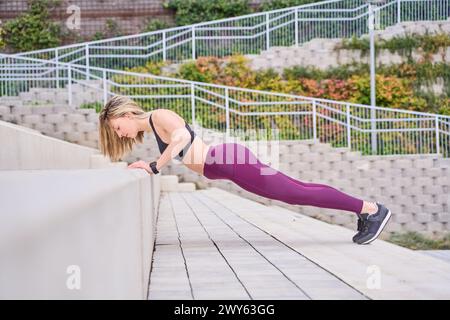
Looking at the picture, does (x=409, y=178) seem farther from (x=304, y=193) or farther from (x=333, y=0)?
(x=304, y=193)

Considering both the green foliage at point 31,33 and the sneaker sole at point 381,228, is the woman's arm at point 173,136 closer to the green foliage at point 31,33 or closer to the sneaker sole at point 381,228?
Answer: the sneaker sole at point 381,228

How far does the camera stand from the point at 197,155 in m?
5.21

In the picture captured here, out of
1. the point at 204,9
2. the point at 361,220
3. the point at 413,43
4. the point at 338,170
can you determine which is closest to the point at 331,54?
the point at 413,43

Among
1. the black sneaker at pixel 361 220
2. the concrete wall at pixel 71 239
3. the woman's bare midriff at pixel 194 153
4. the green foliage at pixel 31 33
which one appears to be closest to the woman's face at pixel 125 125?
the woman's bare midriff at pixel 194 153

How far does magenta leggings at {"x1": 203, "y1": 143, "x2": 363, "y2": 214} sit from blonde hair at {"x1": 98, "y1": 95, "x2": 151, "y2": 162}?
54 centimetres

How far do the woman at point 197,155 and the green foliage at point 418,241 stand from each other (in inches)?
369

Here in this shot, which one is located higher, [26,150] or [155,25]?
[155,25]

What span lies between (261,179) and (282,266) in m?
1.02

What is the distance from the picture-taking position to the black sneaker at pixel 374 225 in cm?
547

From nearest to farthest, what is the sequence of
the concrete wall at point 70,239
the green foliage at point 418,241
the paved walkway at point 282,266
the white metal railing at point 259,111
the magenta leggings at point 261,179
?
the concrete wall at point 70,239 → the paved walkway at point 282,266 → the magenta leggings at point 261,179 → the green foliage at point 418,241 → the white metal railing at point 259,111

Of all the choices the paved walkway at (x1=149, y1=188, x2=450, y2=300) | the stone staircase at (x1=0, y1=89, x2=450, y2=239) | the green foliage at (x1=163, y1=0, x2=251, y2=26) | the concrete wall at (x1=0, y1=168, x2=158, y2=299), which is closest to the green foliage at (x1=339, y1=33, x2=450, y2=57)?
the green foliage at (x1=163, y1=0, x2=251, y2=26)

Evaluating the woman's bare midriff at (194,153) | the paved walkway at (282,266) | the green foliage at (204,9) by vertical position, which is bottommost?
the paved walkway at (282,266)

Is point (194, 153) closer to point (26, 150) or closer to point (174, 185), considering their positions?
point (26, 150)

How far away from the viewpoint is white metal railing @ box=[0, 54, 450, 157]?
1625 cm
